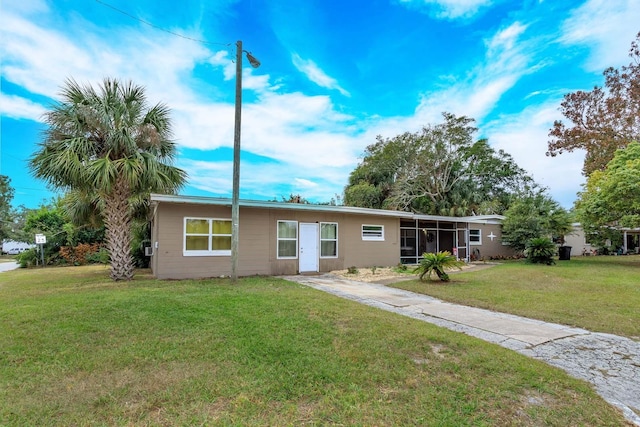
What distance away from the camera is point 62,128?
8.95 meters

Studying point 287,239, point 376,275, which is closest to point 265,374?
point 287,239

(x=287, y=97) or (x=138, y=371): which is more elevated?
(x=287, y=97)

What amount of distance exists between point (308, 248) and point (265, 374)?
9062 millimetres

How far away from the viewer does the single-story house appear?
398 inches

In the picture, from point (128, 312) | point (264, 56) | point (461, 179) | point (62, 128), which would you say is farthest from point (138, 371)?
point (461, 179)

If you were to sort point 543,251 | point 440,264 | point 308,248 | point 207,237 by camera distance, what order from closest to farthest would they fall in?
point 440,264, point 207,237, point 308,248, point 543,251

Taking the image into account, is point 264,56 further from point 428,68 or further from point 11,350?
point 11,350

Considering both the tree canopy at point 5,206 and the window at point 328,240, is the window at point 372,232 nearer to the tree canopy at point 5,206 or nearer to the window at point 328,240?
the window at point 328,240

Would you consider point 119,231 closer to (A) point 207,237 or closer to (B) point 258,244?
(A) point 207,237

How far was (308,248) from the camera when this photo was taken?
12.3 meters

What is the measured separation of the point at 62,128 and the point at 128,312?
6543 millimetres

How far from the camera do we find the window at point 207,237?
1039cm

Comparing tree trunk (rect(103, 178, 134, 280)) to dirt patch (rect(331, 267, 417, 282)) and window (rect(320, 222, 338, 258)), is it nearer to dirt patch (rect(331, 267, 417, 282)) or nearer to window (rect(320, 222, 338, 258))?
window (rect(320, 222, 338, 258))

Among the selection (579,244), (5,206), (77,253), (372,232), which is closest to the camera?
(372,232)
